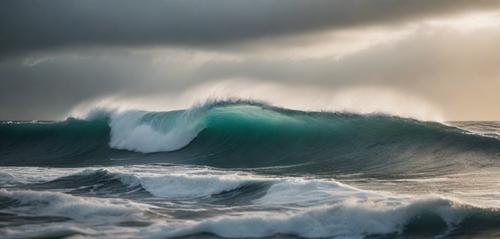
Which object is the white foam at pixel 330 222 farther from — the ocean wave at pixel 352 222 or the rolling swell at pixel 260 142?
the rolling swell at pixel 260 142

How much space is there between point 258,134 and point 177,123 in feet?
15.4

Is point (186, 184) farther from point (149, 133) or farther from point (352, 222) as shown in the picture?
point (149, 133)

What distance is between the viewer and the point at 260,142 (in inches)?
868

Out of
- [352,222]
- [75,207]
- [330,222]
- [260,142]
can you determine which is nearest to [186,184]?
[75,207]

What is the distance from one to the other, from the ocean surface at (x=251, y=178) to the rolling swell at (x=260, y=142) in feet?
0.20

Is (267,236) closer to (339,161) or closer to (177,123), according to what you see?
(339,161)

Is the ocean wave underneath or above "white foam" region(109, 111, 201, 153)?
underneath

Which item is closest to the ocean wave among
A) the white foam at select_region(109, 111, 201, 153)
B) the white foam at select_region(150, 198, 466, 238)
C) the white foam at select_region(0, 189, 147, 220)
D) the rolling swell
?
the white foam at select_region(150, 198, 466, 238)

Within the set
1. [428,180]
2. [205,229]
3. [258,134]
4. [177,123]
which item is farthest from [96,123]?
[205,229]

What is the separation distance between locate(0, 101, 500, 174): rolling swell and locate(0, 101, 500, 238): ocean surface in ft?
0.20

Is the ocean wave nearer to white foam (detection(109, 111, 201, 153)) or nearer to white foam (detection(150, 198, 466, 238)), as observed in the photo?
white foam (detection(150, 198, 466, 238))

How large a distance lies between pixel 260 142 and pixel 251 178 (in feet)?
28.7

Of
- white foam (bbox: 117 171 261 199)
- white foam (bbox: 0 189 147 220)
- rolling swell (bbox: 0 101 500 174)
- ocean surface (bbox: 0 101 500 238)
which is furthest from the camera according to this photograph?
rolling swell (bbox: 0 101 500 174)

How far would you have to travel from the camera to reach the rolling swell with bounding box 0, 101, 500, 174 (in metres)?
17.3
